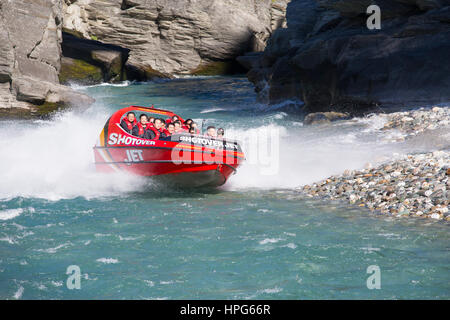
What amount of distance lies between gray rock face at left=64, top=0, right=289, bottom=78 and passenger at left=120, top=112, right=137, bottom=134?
36503 millimetres

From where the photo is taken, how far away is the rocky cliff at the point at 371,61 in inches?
729

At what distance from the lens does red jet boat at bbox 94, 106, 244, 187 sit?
1120cm

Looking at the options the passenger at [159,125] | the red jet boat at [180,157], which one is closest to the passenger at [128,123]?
the red jet boat at [180,157]

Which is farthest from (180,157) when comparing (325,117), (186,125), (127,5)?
(127,5)

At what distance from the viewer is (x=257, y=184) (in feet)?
41.0

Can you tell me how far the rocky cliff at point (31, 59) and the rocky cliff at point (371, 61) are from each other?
35.5ft

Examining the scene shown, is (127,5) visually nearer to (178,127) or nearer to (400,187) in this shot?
(178,127)

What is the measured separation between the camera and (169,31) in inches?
2060

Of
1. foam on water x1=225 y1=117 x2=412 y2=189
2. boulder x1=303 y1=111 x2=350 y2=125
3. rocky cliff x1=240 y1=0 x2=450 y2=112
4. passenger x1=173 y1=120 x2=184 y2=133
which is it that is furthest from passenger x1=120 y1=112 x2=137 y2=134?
rocky cliff x1=240 y1=0 x2=450 y2=112

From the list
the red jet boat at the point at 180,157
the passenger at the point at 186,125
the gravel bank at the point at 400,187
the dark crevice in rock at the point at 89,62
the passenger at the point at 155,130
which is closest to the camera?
the gravel bank at the point at 400,187

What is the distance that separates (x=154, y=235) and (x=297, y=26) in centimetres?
2443

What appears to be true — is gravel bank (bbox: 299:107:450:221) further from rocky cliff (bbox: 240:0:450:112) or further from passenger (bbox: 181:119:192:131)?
rocky cliff (bbox: 240:0:450:112)

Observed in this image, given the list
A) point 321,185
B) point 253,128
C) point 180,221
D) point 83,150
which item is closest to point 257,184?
point 321,185

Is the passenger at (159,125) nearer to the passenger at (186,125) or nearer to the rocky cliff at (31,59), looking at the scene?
the passenger at (186,125)
